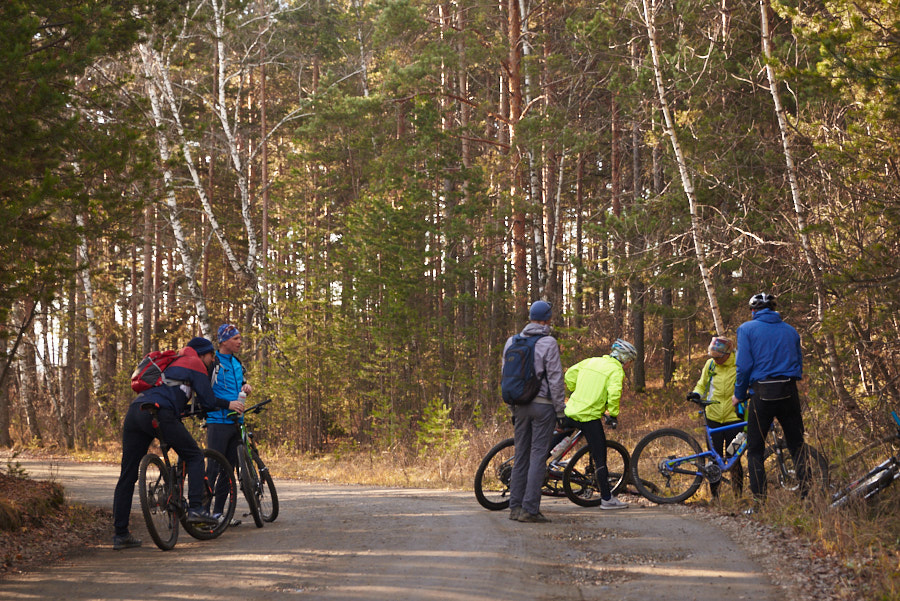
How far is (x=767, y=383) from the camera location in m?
8.60

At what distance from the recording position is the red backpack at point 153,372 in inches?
300

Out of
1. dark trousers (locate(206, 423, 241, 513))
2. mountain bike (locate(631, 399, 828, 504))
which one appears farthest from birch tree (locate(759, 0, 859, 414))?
dark trousers (locate(206, 423, 241, 513))

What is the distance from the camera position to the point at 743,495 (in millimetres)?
9562

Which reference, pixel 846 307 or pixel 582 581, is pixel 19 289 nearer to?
pixel 582 581

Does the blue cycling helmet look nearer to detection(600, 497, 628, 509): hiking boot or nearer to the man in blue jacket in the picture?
the man in blue jacket

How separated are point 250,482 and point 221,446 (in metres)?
0.46

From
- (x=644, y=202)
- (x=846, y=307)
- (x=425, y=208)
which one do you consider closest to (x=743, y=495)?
(x=846, y=307)

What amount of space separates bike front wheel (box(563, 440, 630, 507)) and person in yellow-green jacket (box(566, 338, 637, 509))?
140 millimetres

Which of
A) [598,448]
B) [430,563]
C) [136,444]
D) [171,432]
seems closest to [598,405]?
[598,448]

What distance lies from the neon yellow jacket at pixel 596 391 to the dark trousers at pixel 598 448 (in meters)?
0.08

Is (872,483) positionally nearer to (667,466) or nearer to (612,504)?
(667,466)

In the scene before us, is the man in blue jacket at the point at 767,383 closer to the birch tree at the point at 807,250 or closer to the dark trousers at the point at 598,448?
the dark trousers at the point at 598,448

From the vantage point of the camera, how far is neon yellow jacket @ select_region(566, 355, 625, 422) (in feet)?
31.0

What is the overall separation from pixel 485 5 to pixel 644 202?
345 inches
